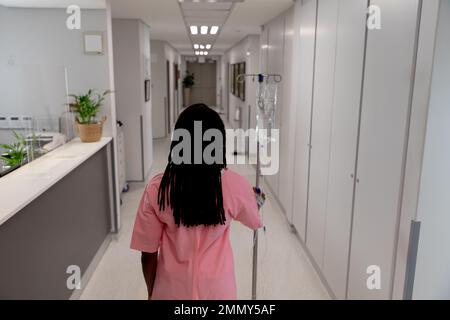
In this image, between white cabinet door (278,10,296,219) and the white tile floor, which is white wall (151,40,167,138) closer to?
white cabinet door (278,10,296,219)

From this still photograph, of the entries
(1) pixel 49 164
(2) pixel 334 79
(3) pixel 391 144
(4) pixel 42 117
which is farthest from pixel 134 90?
(3) pixel 391 144

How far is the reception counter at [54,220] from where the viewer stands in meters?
2.13

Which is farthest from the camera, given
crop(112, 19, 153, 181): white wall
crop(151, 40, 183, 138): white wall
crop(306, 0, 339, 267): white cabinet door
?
crop(151, 40, 183, 138): white wall

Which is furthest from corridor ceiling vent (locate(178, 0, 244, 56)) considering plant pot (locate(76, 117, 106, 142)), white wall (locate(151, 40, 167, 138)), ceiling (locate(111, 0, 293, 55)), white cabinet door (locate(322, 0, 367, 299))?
white wall (locate(151, 40, 167, 138))

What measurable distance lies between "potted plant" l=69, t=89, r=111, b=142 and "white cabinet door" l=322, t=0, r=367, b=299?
6.90 ft

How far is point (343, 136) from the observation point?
111 inches

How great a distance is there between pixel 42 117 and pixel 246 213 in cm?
309

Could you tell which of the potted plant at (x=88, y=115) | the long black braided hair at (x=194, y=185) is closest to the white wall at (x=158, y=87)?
the potted plant at (x=88, y=115)

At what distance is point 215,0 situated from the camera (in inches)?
Result: 154

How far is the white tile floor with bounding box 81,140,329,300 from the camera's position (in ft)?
10.4

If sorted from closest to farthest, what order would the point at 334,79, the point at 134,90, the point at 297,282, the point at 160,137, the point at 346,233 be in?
the point at 346,233, the point at 334,79, the point at 297,282, the point at 134,90, the point at 160,137

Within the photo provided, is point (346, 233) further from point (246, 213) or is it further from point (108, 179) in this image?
point (108, 179)

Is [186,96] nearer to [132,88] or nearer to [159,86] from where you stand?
[159,86]

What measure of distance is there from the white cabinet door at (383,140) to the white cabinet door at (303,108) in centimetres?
131
